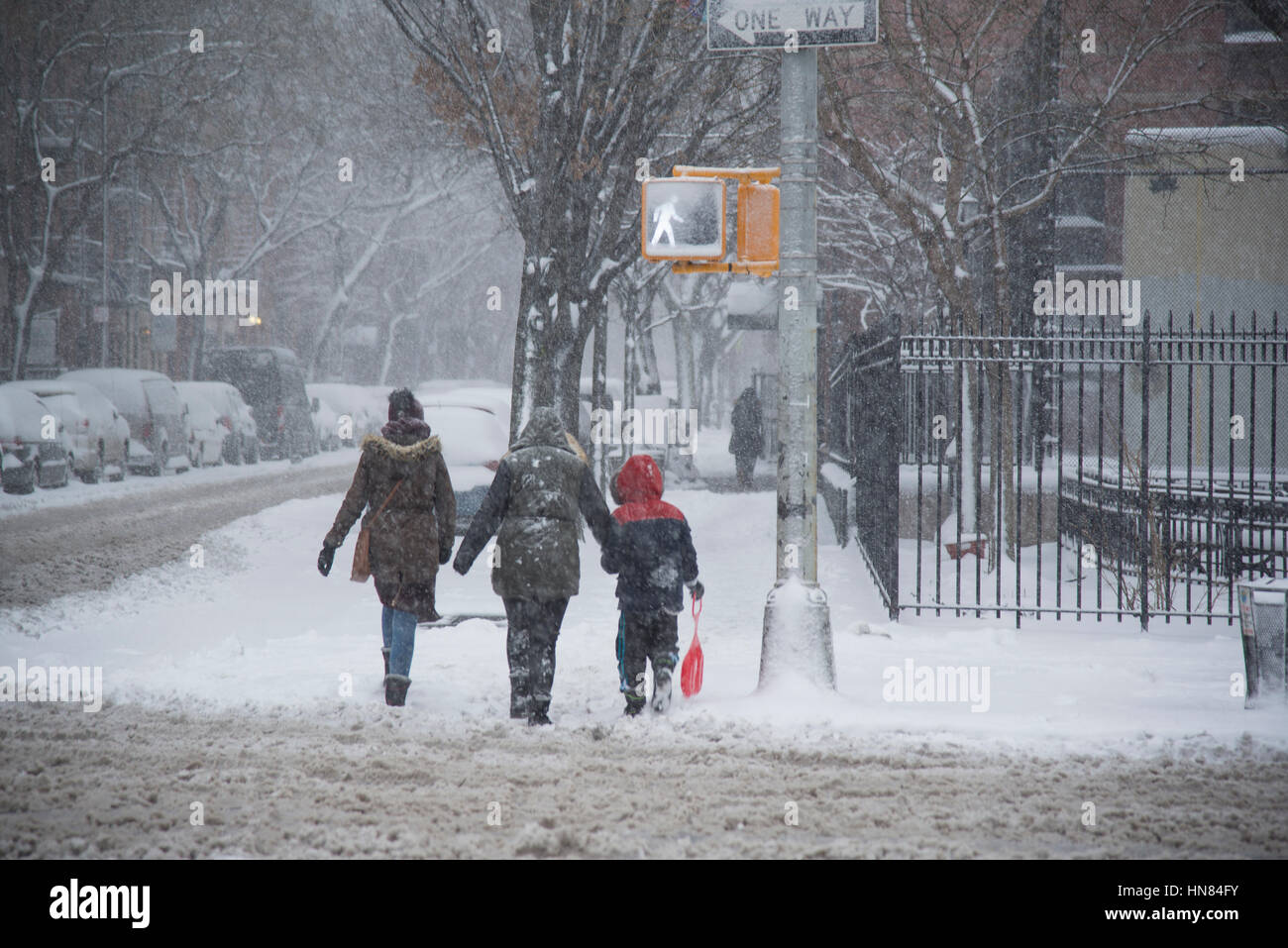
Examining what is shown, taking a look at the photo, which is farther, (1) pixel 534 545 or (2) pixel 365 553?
(2) pixel 365 553

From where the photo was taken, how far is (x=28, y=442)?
741 inches

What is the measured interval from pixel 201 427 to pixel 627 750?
22328mm

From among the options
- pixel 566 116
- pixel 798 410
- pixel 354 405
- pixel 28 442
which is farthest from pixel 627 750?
pixel 354 405

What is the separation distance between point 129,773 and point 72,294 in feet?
111

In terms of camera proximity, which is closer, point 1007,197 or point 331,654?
point 331,654

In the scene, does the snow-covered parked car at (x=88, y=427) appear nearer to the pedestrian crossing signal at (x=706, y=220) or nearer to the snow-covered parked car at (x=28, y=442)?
the snow-covered parked car at (x=28, y=442)

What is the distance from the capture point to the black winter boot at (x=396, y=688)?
6961mm

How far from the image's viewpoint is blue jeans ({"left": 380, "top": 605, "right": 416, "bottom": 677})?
6.97m

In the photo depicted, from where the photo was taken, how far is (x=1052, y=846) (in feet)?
15.3

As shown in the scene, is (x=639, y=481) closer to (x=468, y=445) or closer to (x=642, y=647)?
(x=642, y=647)

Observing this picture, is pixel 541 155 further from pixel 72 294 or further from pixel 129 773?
pixel 72 294

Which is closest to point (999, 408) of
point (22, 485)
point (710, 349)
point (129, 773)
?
point (129, 773)

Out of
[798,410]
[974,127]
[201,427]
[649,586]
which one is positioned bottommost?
[649,586]

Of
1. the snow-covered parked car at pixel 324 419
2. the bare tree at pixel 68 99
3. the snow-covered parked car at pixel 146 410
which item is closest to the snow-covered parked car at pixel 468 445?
the snow-covered parked car at pixel 146 410
